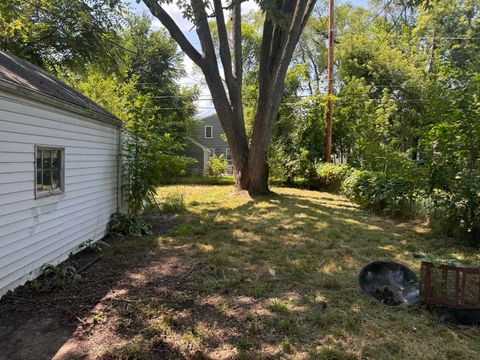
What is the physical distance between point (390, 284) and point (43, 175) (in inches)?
169

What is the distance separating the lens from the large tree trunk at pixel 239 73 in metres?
8.48

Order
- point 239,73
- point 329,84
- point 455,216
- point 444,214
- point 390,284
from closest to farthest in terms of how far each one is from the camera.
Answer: point 390,284
point 455,216
point 444,214
point 239,73
point 329,84

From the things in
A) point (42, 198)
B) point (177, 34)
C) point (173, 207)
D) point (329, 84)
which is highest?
point (177, 34)

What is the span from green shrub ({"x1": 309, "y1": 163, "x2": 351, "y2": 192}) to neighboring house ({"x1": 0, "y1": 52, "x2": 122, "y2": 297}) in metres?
8.14

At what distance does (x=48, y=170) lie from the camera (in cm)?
405

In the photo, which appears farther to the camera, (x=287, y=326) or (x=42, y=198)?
(x=42, y=198)

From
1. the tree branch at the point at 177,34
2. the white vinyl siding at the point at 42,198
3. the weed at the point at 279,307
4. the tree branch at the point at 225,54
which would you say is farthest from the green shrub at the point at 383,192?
the white vinyl siding at the point at 42,198

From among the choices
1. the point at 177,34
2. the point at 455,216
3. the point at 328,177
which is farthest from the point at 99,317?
the point at 328,177

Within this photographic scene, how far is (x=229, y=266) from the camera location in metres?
4.26

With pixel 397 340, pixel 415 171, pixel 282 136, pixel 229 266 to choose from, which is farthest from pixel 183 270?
pixel 282 136

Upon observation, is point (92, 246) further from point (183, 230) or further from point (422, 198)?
point (422, 198)

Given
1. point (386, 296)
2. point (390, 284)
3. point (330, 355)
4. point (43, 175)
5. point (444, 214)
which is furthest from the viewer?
point (444, 214)

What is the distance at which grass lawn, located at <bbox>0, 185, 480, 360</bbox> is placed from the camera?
2471mm

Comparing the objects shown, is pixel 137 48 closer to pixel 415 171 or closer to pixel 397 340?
pixel 415 171
